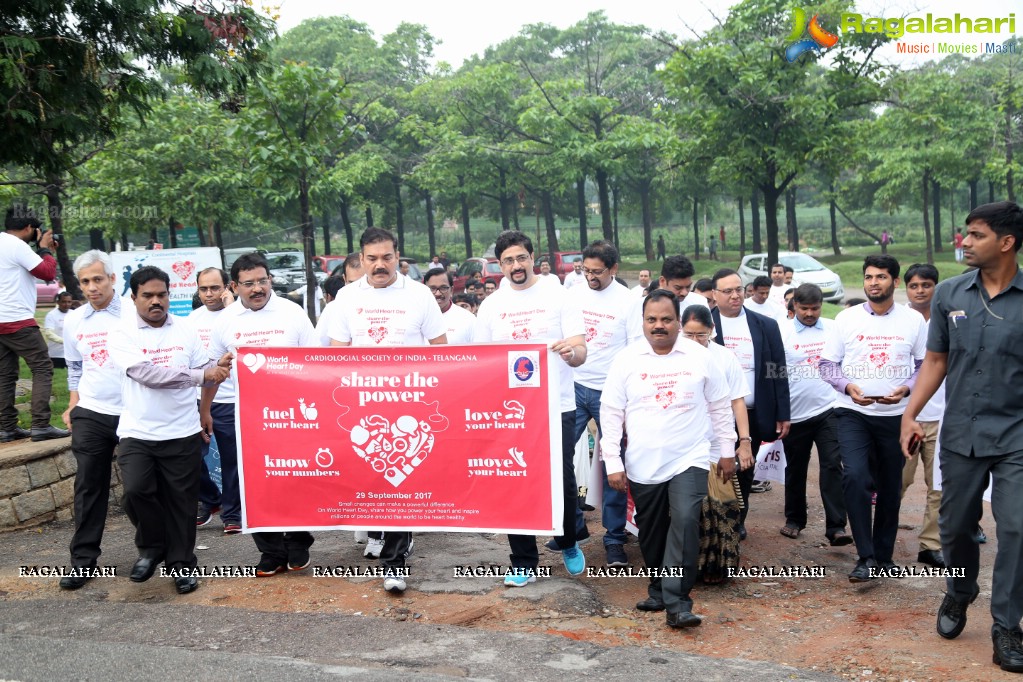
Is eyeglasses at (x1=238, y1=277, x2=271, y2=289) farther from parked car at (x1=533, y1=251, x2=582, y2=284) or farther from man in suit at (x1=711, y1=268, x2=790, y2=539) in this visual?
parked car at (x1=533, y1=251, x2=582, y2=284)

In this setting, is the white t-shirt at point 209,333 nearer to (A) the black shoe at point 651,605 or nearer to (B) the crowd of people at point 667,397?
(B) the crowd of people at point 667,397

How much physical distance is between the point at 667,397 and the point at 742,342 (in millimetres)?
1974

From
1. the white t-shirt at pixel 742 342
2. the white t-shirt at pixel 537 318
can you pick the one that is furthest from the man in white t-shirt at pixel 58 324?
the white t-shirt at pixel 742 342

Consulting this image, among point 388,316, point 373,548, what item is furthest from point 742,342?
point 373,548

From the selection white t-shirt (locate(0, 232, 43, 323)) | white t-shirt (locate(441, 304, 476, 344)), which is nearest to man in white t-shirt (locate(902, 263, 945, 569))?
white t-shirt (locate(441, 304, 476, 344))

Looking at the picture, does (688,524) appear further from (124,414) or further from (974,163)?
(974,163)

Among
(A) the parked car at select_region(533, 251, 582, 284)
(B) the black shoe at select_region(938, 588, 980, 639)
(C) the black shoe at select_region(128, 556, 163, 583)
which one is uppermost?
(A) the parked car at select_region(533, 251, 582, 284)

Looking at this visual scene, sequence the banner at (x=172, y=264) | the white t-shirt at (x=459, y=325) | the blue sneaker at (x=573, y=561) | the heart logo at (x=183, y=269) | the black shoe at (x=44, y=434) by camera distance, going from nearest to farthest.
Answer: the blue sneaker at (x=573, y=561)
the white t-shirt at (x=459, y=325)
the black shoe at (x=44, y=434)
the banner at (x=172, y=264)
the heart logo at (x=183, y=269)

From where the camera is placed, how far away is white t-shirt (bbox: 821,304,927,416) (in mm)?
6496

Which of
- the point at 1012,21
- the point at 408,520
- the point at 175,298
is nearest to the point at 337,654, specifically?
the point at 408,520

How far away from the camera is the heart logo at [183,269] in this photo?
555 inches

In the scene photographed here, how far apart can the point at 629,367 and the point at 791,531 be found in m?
2.72

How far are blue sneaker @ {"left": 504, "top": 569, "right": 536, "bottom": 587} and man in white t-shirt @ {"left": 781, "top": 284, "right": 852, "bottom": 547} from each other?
2.47 m

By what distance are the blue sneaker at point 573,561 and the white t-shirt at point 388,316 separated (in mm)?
1571
